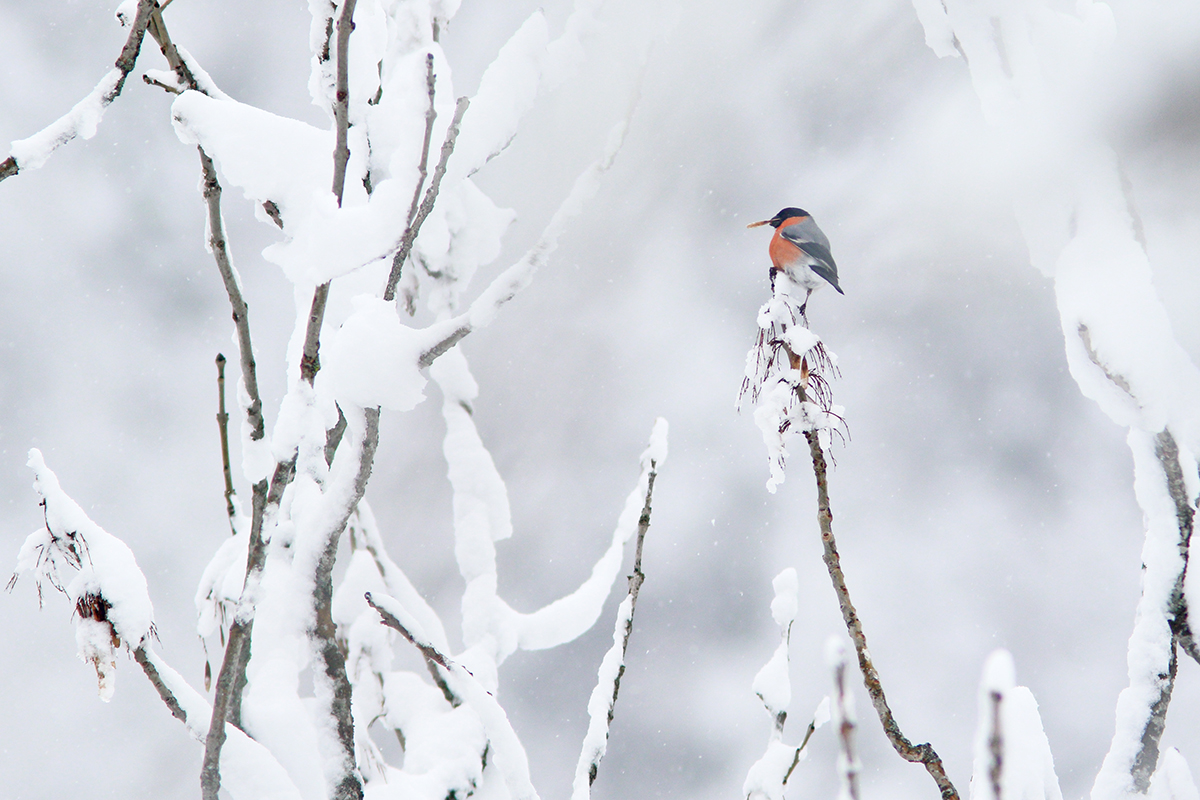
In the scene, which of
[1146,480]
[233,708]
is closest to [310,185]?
[233,708]

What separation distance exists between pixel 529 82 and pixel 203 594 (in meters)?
0.92

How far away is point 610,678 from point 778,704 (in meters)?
0.28

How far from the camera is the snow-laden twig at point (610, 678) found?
1038 mm

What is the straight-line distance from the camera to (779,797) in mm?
1117

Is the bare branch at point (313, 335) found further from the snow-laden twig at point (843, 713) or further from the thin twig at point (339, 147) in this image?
the snow-laden twig at point (843, 713)

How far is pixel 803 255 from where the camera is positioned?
43.9 inches

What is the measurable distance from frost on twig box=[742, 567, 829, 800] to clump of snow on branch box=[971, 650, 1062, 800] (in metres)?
0.32

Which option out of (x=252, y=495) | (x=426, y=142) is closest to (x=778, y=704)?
(x=252, y=495)

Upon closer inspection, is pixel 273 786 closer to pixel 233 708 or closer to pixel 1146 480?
pixel 233 708

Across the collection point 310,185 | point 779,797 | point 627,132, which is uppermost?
point 310,185

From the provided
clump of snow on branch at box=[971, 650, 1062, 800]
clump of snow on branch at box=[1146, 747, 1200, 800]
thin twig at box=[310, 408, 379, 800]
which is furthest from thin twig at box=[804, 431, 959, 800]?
thin twig at box=[310, 408, 379, 800]

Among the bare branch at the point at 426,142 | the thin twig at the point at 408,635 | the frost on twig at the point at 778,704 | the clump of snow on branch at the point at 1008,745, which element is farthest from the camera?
the frost on twig at the point at 778,704

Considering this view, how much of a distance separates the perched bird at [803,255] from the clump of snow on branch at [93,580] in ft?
2.93

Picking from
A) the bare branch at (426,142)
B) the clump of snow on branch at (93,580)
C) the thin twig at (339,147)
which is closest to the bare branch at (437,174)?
the bare branch at (426,142)
